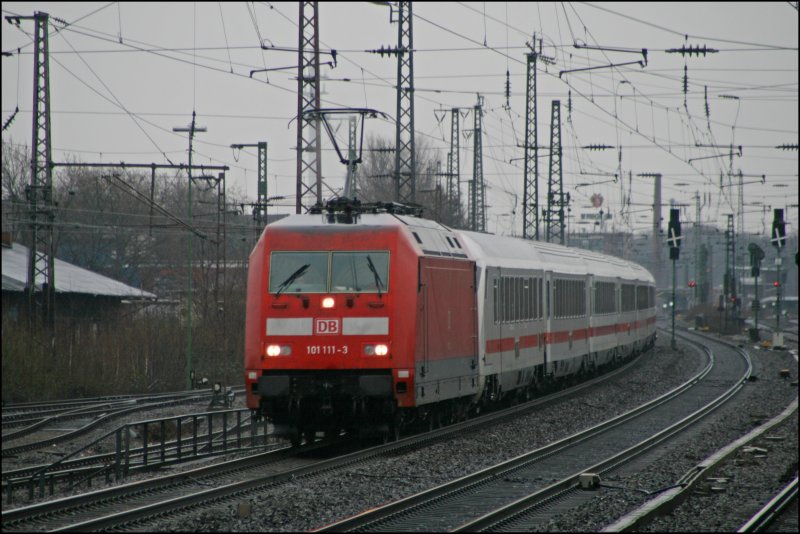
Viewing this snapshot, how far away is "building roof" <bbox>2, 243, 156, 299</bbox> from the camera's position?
126ft

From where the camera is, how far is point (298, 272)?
54.3 ft

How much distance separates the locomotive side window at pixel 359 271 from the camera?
16.5m

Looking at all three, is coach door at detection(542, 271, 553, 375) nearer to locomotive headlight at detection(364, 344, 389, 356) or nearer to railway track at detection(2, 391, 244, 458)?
railway track at detection(2, 391, 244, 458)

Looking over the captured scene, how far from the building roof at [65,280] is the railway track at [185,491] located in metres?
23.2

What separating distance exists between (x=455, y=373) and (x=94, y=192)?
4815 centimetres

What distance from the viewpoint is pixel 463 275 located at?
19.5 m

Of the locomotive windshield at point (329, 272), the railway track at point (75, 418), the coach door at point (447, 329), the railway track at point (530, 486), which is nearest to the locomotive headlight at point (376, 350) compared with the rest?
the coach door at point (447, 329)

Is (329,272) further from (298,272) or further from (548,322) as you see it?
(548,322)

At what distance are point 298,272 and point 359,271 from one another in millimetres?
892

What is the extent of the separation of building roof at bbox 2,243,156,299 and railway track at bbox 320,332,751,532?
23.1 metres

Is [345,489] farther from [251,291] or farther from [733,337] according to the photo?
[733,337]

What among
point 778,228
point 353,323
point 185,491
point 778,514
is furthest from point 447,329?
point 778,228

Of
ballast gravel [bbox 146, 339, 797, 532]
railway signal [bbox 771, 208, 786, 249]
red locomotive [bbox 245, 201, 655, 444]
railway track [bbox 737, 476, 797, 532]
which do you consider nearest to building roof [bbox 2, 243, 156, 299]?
ballast gravel [bbox 146, 339, 797, 532]

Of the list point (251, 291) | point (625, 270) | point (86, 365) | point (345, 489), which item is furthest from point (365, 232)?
point (625, 270)
